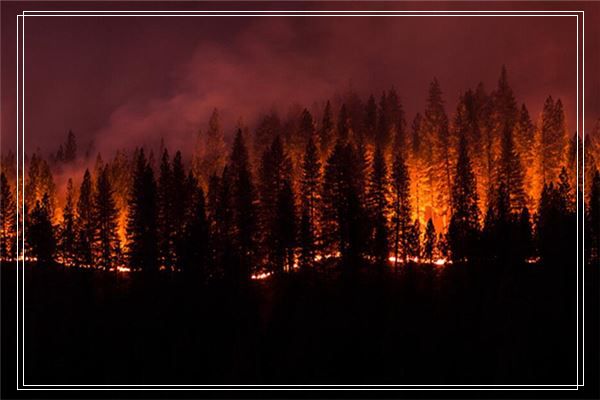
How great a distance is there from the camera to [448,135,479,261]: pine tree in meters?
39.3

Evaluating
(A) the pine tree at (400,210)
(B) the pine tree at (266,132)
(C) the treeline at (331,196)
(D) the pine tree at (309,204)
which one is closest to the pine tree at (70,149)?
(C) the treeline at (331,196)

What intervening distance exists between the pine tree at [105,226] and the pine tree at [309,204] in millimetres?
14535

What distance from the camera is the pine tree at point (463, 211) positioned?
129 feet

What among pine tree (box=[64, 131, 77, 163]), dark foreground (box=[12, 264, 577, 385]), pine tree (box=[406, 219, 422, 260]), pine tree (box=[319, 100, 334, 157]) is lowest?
dark foreground (box=[12, 264, 577, 385])

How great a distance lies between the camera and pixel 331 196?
39.8 metres

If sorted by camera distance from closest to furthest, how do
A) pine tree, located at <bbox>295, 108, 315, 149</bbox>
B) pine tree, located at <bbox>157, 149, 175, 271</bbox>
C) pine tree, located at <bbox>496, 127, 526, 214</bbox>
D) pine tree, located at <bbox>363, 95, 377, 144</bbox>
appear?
pine tree, located at <bbox>157, 149, 175, 271</bbox> < pine tree, located at <bbox>496, 127, 526, 214</bbox> < pine tree, located at <bbox>295, 108, 315, 149</bbox> < pine tree, located at <bbox>363, 95, 377, 144</bbox>

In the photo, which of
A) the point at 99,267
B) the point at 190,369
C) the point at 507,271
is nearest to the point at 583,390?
the point at 507,271

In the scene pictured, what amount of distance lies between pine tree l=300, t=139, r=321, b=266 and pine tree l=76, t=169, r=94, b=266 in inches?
650

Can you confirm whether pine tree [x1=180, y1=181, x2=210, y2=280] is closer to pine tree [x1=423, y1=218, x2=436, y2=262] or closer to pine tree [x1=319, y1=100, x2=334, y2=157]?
pine tree [x1=319, y1=100, x2=334, y2=157]

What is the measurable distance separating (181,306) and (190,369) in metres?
5.01

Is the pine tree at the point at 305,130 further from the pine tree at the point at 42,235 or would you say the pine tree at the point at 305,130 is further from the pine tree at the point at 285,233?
the pine tree at the point at 42,235

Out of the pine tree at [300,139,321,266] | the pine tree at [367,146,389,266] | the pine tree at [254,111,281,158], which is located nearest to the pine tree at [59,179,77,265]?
the pine tree at [254,111,281,158]

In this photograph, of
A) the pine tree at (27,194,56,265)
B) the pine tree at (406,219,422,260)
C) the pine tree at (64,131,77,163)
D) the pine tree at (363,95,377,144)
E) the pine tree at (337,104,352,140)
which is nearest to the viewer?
the pine tree at (64,131,77,163)

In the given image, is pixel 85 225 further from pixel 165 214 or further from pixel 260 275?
pixel 260 275
